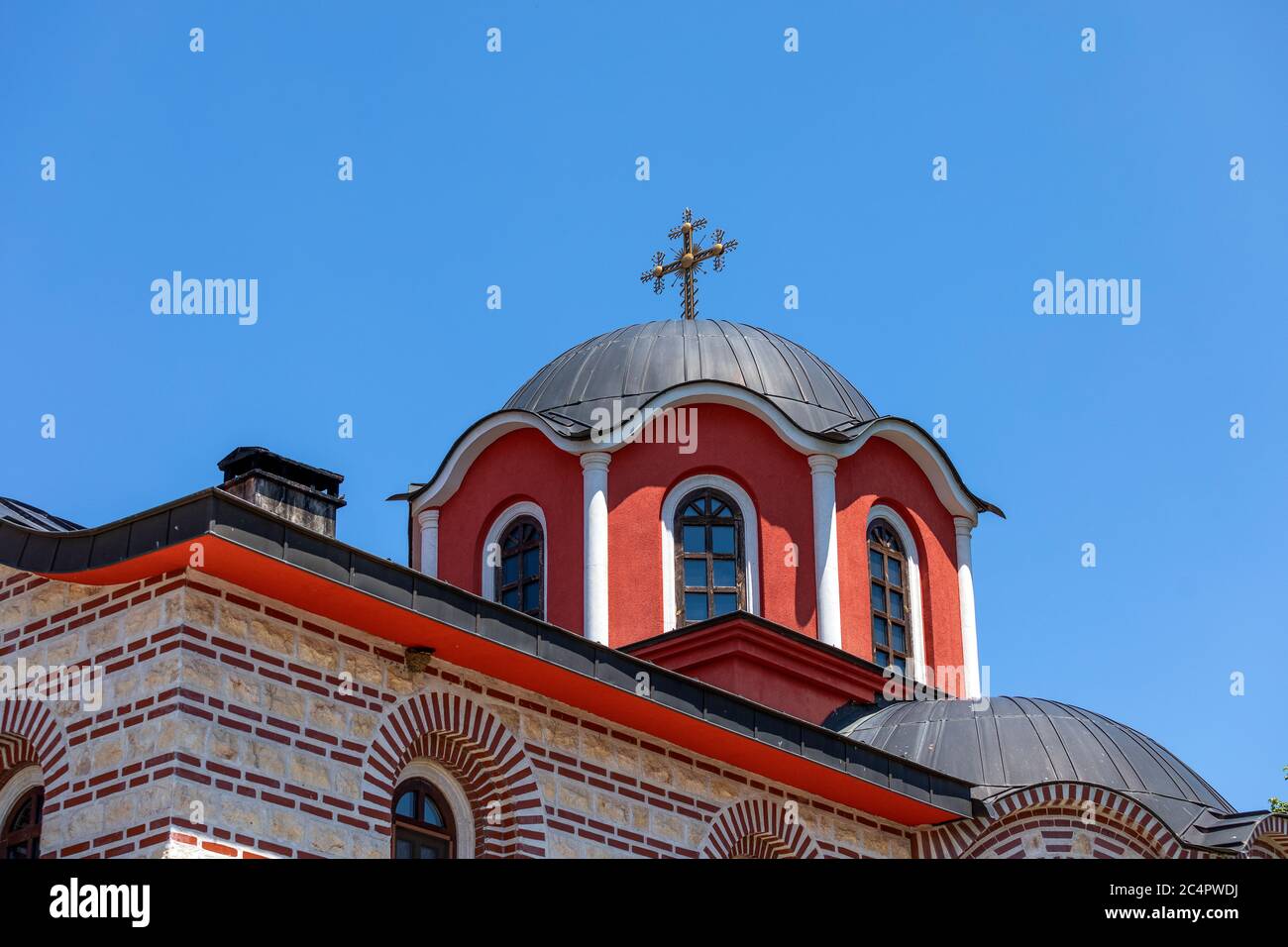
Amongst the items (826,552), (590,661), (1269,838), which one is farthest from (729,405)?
(590,661)

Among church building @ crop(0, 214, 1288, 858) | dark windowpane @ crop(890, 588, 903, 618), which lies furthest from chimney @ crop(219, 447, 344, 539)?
dark windowpane @ crop(890, 588, 903, 618)

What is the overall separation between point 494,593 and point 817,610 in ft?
10.5

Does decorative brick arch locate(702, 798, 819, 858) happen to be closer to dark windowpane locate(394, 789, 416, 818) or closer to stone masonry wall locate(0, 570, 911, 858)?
stone masonry wall locate(0, 570, 911, 858)

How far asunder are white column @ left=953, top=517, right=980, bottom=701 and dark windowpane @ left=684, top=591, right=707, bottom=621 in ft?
9.72

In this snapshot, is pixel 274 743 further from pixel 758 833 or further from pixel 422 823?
pixel 758 833

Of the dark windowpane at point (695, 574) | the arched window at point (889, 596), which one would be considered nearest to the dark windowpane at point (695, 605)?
the dark windowpane at point (695, 574)

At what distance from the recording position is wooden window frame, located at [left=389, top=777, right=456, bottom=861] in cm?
1255

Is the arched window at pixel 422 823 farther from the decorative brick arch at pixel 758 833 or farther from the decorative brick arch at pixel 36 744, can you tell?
the decorative brick arch at pixel 758 833

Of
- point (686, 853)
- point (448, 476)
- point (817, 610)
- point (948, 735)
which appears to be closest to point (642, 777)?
point (686, 853)

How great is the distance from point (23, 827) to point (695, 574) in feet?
26.1

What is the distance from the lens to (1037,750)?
54.2 ft

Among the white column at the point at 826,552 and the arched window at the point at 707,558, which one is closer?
the white column at the point at 826,552

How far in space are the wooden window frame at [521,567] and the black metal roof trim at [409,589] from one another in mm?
4957

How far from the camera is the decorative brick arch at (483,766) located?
12.7m
